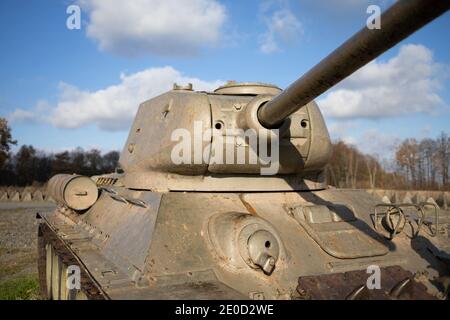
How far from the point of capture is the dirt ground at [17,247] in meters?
11.0

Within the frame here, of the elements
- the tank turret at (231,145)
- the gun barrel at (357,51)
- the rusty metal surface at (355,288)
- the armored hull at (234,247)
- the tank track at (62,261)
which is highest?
the gun barrel at (357,51)

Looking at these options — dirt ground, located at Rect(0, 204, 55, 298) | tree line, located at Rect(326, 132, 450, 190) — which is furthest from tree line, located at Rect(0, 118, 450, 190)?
dirt ground, located at Rect(0, 204, 55, 298)

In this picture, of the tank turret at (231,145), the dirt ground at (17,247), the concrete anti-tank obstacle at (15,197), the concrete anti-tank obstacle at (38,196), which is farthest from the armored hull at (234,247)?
the concrete anti-tank obstacle at (38,196)

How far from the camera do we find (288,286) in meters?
4.18

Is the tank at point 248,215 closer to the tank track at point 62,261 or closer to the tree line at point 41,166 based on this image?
the tank track at point 62,261

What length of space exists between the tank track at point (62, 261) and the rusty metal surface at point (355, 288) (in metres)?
1.94

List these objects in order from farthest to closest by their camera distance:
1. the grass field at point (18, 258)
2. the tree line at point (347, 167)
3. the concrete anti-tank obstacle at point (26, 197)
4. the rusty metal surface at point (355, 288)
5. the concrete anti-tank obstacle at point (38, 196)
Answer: the tree line at point (347, 167), the concrete anti-tank obstacle at point (38, 196), the concrete anti-tank obstacle at point (26, 197), the grass field at point (18, 258), the rusty metal surface at point (355, 288)

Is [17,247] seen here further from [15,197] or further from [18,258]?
[15,197]

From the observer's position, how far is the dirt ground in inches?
433

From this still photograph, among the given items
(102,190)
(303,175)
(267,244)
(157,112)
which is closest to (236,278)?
(267,244)

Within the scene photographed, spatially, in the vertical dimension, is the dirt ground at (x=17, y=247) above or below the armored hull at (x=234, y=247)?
below

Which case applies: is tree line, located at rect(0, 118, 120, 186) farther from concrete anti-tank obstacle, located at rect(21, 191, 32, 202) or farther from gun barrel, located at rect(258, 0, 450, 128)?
gun barrel, located at rect(258, 0, 450, 128)

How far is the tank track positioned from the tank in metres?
0.03

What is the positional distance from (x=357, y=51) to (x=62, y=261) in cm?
459
